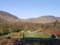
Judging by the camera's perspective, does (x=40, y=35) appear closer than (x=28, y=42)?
No

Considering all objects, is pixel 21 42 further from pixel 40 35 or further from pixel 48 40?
pixel 40 35

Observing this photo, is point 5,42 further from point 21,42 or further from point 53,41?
point 53,41

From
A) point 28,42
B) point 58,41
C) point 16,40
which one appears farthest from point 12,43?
point 58,41

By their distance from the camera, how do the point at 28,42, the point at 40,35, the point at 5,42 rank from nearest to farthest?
the point at 28,42, the point at 5,42, the point at 40,35

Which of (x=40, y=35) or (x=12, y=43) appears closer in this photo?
(x=12, y=43)

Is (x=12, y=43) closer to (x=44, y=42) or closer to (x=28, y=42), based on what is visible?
(x=28, y=42)

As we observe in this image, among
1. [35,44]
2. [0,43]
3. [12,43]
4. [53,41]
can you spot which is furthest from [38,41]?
[0,43]

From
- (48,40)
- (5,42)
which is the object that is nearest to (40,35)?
(48,40)

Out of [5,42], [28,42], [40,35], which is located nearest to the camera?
[28,42]
